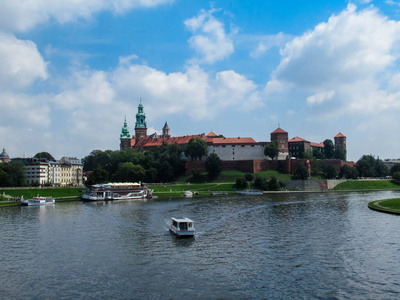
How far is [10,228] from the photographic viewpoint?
3578cm

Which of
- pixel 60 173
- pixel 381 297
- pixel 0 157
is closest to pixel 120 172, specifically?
pixel 60 173

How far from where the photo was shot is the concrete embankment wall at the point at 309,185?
301 feet

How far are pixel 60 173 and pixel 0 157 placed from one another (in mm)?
27011

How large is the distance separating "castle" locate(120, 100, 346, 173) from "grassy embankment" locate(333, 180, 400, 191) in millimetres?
13811

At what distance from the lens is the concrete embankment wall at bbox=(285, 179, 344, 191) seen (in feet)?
301

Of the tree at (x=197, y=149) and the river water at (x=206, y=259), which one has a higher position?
the tree at (x=197, y=149)

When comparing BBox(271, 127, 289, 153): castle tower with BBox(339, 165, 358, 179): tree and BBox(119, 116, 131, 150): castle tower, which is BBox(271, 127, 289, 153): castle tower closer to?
BBox(339, 165, 358, 179): tree

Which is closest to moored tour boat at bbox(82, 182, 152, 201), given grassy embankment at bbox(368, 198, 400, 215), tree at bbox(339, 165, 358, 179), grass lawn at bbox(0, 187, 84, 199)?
grass lawn at bbox(0, 187, 84, 199)

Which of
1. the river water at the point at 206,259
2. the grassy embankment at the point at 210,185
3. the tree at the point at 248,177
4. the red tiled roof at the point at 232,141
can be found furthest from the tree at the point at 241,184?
the river water at the point at 206,259

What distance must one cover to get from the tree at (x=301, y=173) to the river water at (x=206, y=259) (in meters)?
55.6

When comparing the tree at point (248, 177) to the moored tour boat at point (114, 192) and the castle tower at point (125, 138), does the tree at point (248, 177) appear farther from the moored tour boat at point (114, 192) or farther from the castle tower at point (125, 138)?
the castle tower at point (125, 138)

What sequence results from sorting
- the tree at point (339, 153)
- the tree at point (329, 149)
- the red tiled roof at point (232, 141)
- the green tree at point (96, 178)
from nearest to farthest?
the green tree at point (96, 178) → the red tiled roof at point (232, 141) → the tree at point (339, 153) → the tree at point (329, 149)

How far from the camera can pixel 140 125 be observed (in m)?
141

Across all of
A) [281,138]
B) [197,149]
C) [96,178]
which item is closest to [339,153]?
[281,138]
